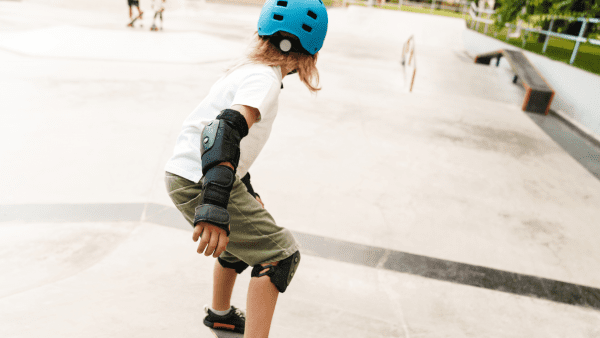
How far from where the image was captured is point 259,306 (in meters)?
1.52

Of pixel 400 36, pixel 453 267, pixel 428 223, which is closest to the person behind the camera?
pixel 453 267

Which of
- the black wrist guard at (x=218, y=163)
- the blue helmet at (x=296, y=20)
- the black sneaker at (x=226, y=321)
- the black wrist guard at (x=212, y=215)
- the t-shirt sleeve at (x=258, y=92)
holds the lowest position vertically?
the black sneaker at (x=226, y=321)

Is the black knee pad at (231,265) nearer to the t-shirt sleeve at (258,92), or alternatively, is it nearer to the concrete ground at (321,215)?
the concrete ground at (321,215)

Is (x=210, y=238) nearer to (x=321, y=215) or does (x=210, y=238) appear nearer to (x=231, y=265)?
(x=231, y=265)

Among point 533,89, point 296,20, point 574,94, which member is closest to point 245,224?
point 296,20

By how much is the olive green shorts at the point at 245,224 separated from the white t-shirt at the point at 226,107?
0.05 meters

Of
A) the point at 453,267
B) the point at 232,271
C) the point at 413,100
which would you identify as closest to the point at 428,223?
the point at 453,267

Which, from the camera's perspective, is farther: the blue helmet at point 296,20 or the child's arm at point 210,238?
the blue helmet at point 296,20

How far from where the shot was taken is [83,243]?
2.59 meters

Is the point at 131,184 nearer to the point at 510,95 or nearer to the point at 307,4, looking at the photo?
the point at 307,4

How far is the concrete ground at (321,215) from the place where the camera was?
218 centimetres

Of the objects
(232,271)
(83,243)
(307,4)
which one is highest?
(307,4)

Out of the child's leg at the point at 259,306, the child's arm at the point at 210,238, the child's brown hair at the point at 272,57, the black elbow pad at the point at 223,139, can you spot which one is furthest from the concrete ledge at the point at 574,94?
the child's arm at the point at 210,238

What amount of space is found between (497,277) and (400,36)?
1892cm
